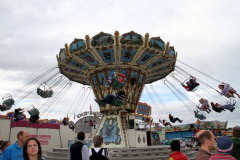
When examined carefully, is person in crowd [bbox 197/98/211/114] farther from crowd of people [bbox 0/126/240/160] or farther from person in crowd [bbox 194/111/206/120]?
crowd of people [bbox 0/126/240/160]

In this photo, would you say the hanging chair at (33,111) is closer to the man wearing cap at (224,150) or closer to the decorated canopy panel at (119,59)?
the decorated canopy panel at (119,59)

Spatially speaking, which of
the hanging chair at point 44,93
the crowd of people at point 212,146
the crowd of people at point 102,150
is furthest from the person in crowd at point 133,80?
the crowd of people at point 212,146

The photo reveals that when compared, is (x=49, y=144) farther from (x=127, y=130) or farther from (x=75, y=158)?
(x=75, y=158)

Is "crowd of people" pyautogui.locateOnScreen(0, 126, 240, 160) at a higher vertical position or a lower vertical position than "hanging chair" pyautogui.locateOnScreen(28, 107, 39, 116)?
lower

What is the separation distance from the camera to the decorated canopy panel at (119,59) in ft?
37.8

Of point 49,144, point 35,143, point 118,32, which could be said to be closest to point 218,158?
point 35,143

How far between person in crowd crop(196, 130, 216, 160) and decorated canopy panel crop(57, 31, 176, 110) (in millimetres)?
9135

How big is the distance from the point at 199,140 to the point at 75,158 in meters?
2.20

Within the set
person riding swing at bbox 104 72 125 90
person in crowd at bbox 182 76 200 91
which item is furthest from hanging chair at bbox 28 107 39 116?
person in crowd at bbox 182 76 200 91

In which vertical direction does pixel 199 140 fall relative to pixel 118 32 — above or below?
below

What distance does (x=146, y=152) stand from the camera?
1026cm

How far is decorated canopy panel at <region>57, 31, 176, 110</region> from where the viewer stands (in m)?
11.5

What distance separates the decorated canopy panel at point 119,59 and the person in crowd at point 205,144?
9.14 metres

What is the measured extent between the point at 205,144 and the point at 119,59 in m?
11.0
